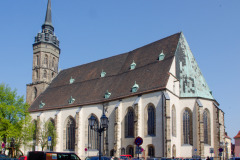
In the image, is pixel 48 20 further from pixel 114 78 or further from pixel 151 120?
pixel 151 120

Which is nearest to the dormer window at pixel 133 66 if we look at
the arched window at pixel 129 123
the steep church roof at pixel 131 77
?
the steep church roof at pixel 131 77

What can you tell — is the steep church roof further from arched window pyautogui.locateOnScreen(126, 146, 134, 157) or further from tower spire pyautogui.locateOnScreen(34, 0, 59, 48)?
tower spire pyautogui.locateOnScreen(34, 0, 59, 48)

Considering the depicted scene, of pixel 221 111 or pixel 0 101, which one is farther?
pixel 221 111

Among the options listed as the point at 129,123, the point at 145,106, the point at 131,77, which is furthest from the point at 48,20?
the point at 145,106

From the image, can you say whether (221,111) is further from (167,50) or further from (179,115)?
(167,50)

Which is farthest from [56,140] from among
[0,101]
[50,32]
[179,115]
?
[50,32]

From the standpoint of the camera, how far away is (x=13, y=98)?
42.6 meters

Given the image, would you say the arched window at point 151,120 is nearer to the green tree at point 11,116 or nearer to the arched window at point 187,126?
the arched window at point 187,126

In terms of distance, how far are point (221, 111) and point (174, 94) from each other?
9340mm

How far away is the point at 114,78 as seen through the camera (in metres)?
49.2

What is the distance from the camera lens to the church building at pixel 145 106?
130 feet

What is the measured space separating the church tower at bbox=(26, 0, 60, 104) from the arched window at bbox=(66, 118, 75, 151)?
13.1m

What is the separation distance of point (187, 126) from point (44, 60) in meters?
33.3

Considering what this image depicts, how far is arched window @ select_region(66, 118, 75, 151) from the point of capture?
165 ft
